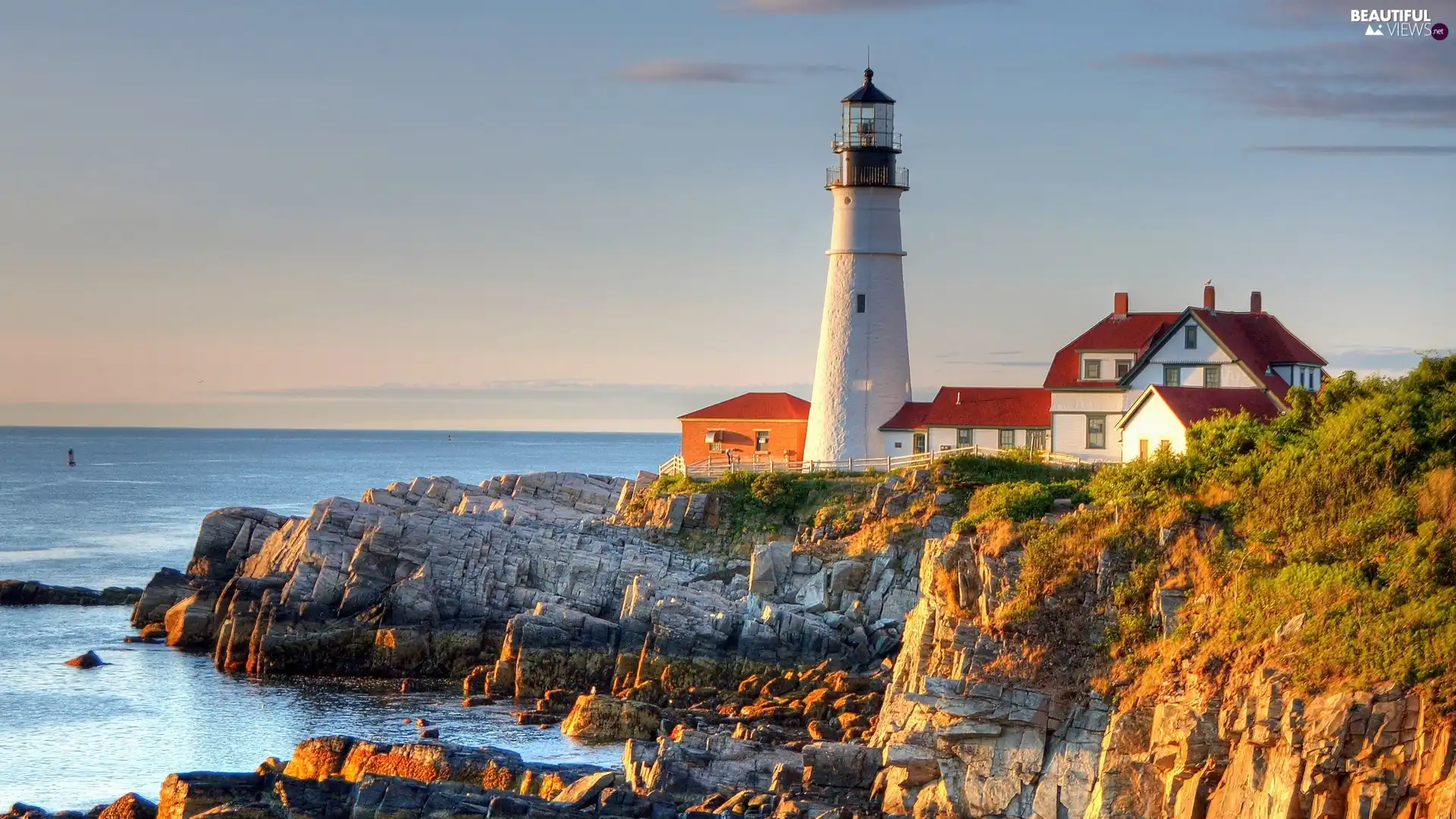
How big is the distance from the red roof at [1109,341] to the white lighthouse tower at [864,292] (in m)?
5.34

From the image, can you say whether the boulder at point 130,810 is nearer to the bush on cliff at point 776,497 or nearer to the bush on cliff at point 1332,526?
the bush on cliff at point 1332,526

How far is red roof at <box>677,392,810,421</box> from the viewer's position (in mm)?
60062

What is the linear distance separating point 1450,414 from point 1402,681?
6157mm

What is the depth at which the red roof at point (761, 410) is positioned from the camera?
6006 centimetres

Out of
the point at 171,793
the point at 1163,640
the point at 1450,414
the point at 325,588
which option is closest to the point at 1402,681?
the point at 1163,640

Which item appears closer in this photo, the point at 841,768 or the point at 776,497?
the point at 841,768

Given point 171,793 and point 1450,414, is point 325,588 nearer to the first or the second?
point 171,793

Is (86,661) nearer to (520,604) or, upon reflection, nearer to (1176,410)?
(520,604)

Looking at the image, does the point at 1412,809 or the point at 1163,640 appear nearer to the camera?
the point at 1412,809

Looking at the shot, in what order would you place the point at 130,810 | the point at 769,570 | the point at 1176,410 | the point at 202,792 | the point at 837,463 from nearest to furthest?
the point at 202,792 < the point at 130,810 < the point at 769,570 < the point at 1176,410 < the point at 837,463

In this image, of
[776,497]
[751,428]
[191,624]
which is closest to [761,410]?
[751,428]

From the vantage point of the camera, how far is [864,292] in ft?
179

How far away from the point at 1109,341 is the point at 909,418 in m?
6.75

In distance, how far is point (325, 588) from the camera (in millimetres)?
44688
